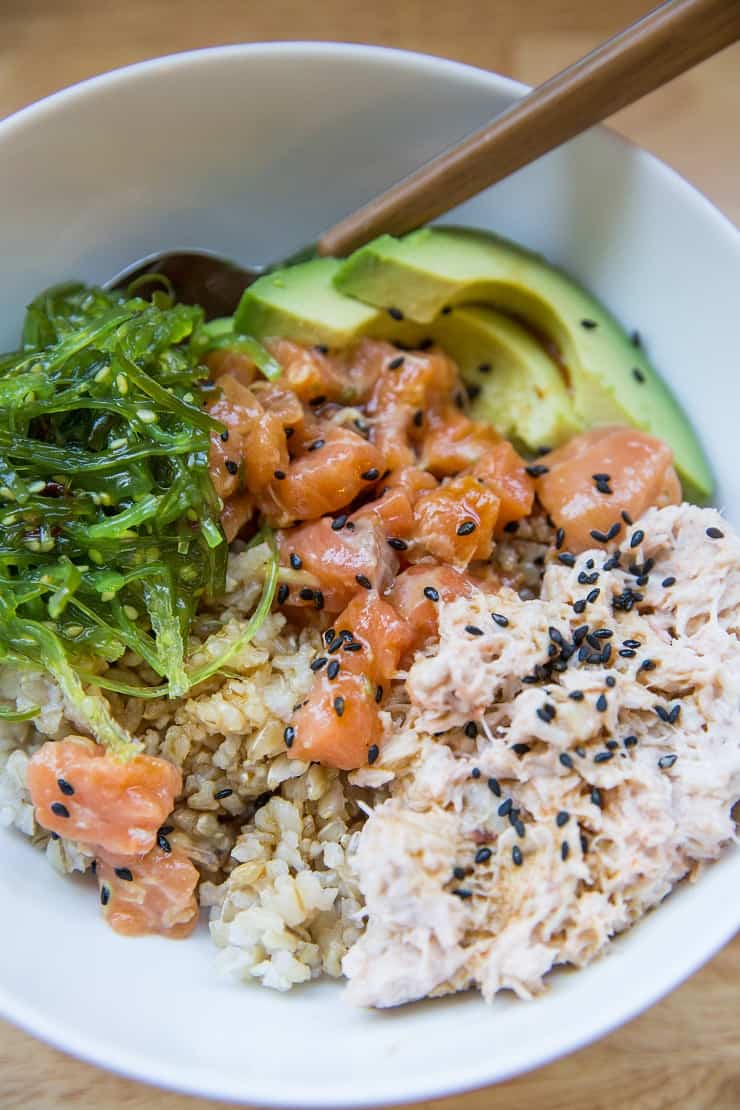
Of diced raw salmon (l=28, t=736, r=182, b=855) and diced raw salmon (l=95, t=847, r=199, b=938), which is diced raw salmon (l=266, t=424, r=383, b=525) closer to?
diced raw salmon (l=28, t=736, r=182, b=855)

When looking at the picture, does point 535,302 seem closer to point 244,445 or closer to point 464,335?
point 464,335

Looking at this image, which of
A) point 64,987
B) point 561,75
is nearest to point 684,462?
point 561,75

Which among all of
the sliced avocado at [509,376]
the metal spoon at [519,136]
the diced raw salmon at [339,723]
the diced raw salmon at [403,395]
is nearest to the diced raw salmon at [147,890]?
the diced raw salmon at [339,723]

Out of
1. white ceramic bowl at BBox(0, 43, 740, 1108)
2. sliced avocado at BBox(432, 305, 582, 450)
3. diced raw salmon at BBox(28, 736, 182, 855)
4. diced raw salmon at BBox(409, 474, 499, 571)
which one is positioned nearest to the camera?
white ceramic bowl at BBox(0, 43, 740, 1108)

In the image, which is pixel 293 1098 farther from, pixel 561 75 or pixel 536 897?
pixel 561 75

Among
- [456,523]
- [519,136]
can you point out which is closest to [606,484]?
[456,523]

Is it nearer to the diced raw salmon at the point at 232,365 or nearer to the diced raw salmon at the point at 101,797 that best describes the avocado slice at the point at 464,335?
the diced raw salmon at the point at 232,365

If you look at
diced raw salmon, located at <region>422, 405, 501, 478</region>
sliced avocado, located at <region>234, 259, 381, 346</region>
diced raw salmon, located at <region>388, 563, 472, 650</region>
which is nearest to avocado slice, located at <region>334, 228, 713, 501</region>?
sliced avocado, located at <region>234, 259, 381, 346</region>
